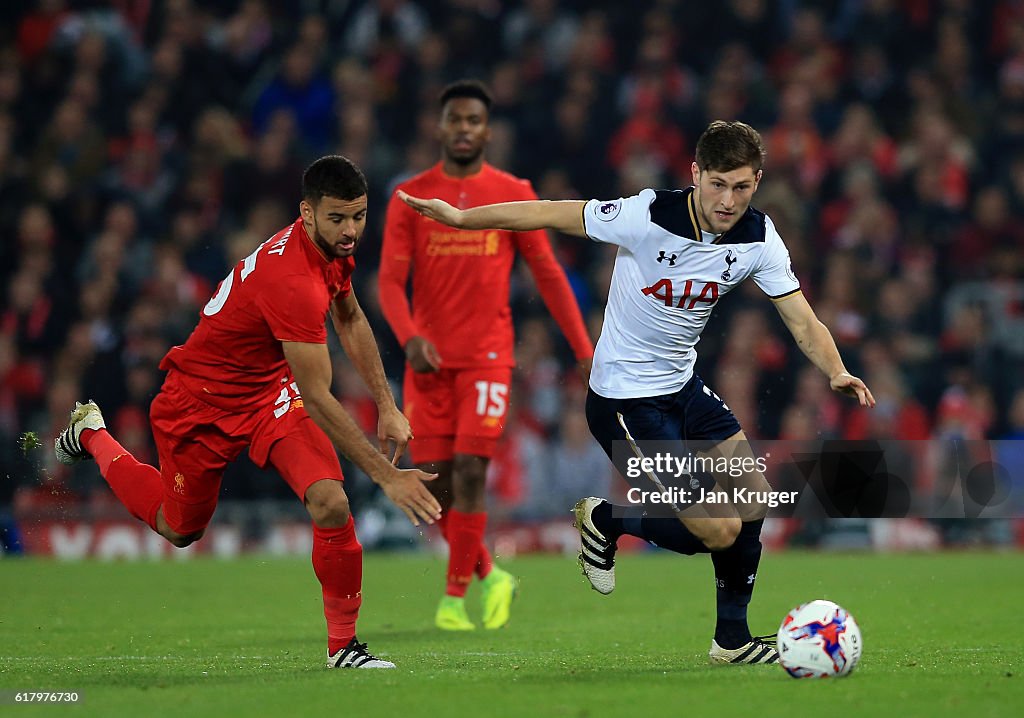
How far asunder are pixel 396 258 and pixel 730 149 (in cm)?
326

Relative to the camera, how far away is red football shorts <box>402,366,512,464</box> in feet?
29.9

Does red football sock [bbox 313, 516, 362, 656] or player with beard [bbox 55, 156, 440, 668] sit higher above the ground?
player with beard [bbox 55, 156, 440, 668]

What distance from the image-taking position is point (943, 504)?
1416 cm

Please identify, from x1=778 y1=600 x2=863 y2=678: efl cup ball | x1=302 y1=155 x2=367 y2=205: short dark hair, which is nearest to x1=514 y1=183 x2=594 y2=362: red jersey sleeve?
x1=302 y1=155 x2=367 y2=205: short dark hair

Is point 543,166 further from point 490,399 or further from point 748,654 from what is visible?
point 748,654

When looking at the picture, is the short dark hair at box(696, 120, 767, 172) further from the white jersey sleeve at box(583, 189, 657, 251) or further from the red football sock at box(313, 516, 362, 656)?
the red football sock at box(313, 516, 362, 656)

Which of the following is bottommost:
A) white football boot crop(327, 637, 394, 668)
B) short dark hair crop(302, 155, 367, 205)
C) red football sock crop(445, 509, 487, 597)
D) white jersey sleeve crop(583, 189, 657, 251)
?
white football boot crop(327, 637, 394, 668)


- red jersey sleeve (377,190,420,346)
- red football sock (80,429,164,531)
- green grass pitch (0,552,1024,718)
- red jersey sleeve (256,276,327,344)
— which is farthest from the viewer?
red jersey sleeve (377,190,420,346)

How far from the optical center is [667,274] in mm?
6891

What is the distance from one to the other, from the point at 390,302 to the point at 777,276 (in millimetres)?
3096

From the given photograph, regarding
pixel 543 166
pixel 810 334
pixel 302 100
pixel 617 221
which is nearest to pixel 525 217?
pixel 617 221

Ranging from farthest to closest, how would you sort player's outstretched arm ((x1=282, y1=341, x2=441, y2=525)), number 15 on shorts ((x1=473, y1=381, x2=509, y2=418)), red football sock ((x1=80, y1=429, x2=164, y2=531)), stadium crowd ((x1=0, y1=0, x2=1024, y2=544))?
stadium crowd ((x1=0, y1=0, x2=1024, y2=544))
number 15 on shorts ((x1=473, y1=381, x2=509, y2=418))
red football sock ((x1=80, y1=429, x2=164, y2=531))
player's outstretched arm ((x1=282, y1=341, x2=441, y2=525))

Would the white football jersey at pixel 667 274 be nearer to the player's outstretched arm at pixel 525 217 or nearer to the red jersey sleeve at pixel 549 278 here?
the player's outstretched arm at pixel 525 217

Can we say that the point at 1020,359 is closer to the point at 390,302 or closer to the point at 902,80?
the point at 902,80
